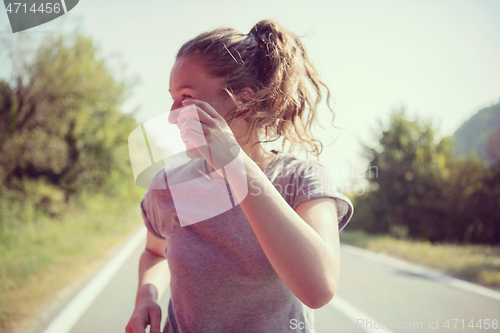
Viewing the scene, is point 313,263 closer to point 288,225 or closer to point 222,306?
point 288,225

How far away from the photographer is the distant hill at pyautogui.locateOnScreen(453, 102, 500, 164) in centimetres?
1827

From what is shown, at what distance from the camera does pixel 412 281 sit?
6004mm

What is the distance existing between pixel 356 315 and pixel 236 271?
12.8 ft

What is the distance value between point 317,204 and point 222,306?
0.41 metres

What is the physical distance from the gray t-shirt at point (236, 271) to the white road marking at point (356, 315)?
337cm

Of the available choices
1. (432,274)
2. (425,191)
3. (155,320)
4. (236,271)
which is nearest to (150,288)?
(155,320)

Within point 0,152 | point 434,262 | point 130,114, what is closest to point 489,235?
point 434,262

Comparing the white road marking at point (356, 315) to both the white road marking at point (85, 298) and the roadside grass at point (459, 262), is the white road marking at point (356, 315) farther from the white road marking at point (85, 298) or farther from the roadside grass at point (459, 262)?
the white road marking at point (85, 298)

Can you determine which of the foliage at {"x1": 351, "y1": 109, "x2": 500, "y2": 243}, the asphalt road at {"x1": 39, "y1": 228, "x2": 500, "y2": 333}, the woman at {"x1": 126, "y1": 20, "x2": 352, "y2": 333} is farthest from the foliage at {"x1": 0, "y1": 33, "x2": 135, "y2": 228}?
the foliage at {"x1": 351, "y1": 109, "x2": 500, "y2": 243}

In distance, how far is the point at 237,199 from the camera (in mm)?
750

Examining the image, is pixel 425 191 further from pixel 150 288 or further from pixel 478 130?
pixel 150 288

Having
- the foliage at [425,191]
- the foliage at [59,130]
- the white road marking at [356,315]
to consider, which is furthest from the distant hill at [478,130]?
the foliage at [59,130]

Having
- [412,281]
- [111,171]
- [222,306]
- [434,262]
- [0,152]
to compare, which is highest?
[222,306]

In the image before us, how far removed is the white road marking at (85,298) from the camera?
335 cm
